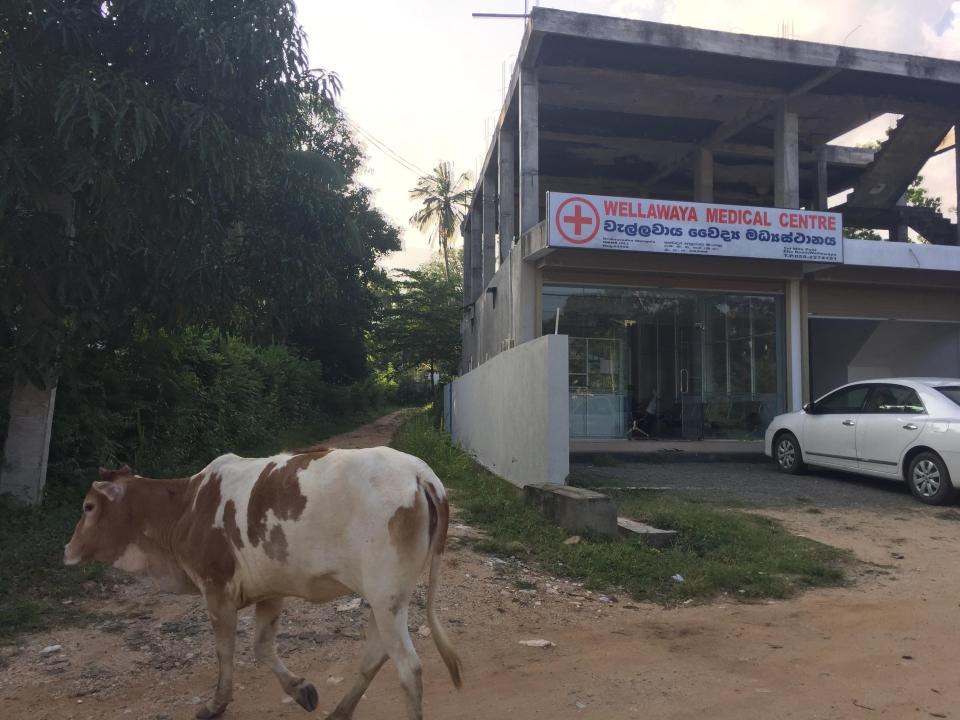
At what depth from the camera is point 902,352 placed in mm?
17469

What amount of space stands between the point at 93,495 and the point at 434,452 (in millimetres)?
11592

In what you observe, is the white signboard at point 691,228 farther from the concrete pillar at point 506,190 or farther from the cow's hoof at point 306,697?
the cow's hoof at point 306,697

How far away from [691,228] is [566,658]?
10115 mm

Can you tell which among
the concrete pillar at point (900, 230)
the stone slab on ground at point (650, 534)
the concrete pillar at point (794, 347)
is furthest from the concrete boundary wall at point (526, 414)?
the concrete pillar at point (900, 230)

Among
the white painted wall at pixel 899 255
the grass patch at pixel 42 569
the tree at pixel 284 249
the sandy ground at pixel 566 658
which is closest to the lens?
the sandy ground at pixel 566 658

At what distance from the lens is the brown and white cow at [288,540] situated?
317 cm

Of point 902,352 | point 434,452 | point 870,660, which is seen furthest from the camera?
point 902,352

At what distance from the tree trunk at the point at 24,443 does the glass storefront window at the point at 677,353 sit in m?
9.15

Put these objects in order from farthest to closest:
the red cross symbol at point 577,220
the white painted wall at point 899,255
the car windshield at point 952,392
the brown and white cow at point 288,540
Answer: the white painted wall at point 899,255
the red cross symbol at point 577,220
the car windshield at point 952,392
the brown and white cow at point 288,540

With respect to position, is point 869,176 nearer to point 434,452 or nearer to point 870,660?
point 434,452

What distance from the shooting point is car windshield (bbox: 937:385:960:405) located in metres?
9.13

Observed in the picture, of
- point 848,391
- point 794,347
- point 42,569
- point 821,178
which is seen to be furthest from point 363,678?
point 821,178

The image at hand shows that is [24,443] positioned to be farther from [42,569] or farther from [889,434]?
[889,434]

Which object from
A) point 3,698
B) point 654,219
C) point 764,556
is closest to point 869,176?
point 654,219
